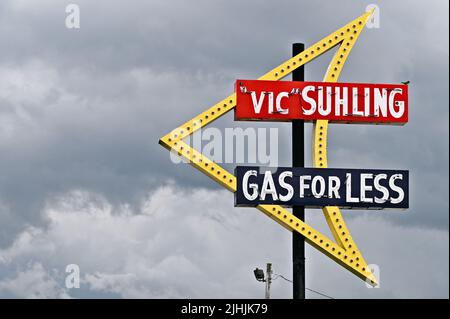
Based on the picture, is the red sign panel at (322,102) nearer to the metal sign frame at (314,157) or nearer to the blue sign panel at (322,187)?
the metal sign frame at (314,157)

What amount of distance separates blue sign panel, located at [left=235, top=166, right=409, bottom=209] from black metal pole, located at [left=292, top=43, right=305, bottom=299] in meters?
0.32

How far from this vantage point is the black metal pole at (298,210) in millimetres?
23547

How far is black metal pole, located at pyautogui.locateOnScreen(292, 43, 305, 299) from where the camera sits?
77.3ft

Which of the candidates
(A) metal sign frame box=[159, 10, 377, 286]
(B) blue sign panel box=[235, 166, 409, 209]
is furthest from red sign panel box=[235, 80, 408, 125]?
(B) blue sign panel box=[235, 166, 409, 209]

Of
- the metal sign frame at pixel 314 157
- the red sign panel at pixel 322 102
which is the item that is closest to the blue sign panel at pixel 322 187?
the metal sign frame at pixel 314 157

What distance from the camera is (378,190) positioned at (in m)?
24.3

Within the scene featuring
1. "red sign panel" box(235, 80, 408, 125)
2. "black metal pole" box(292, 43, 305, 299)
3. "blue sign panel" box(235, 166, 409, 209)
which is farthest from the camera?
"red sign panel" box(235, 80, 408, 125)

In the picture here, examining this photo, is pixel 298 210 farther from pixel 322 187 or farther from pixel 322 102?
pixel 322 102

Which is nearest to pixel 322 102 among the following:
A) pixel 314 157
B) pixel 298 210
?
pixel 314 157

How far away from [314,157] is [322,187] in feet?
2.70

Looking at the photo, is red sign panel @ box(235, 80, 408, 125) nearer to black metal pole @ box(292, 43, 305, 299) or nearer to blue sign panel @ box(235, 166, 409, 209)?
black metal pole @ box(292, 43, 305, 299)

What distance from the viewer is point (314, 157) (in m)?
24.3
